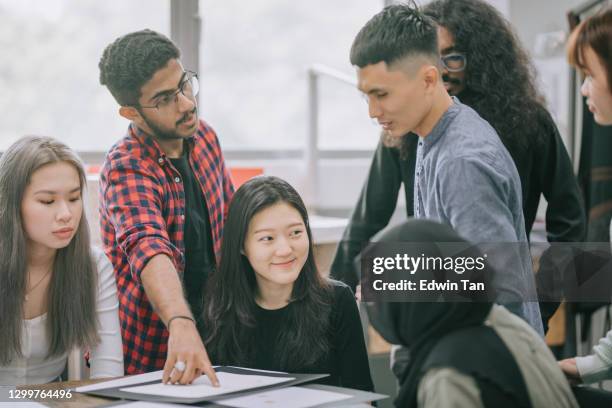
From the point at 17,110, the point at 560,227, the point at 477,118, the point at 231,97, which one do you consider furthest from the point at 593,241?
the point at 17,110

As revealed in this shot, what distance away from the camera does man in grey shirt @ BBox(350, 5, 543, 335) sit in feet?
4.39

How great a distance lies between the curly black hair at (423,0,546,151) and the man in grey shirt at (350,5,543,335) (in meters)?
0.35

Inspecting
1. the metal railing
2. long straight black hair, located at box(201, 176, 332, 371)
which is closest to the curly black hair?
long straight black hair, located at box(201, 176, 332, 371)

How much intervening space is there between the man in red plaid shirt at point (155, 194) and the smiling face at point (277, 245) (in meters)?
0.18

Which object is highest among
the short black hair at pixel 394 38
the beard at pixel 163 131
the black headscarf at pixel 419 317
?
the short black hair at pixel 394 38

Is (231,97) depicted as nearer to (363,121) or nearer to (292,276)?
(363,121)

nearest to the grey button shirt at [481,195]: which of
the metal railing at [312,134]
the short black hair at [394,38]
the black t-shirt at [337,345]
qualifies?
the short black hair at [394,38]

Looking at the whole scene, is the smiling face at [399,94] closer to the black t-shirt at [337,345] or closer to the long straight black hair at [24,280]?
the black t-shirt at [337,345]

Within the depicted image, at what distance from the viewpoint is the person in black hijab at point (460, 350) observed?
0.99 meters

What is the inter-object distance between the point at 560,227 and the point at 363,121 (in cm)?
163

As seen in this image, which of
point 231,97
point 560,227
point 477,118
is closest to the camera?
point 477,118

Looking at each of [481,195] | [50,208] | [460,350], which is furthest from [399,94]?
[50,208]

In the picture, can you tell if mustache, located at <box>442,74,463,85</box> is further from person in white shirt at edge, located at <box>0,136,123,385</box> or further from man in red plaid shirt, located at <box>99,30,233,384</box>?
person in white shirt at edge, located at <box>0,136,123,385</box>

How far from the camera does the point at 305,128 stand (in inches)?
129
